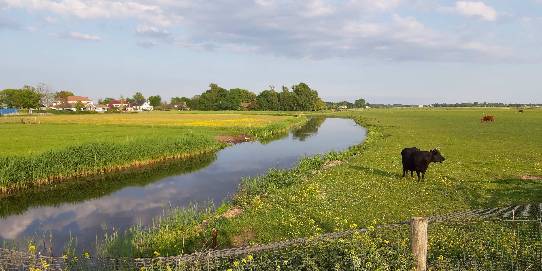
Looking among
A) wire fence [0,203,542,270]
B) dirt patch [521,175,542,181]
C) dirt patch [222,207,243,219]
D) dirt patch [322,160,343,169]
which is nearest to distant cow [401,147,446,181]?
dirt patch [521,175,542,181]

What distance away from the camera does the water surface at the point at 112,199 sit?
58.2 ft

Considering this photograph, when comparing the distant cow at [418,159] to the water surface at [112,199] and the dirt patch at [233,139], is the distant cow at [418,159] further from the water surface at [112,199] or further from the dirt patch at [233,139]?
the dirt patch at [233,139]

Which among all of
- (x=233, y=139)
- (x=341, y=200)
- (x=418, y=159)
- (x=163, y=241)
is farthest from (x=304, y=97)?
(x=163, y=241)

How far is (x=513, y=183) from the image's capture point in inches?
747

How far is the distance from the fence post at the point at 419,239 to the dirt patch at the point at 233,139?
1680 inches

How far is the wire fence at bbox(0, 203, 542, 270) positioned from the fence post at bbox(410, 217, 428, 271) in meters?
0.04

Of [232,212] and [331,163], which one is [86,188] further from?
[331,163]

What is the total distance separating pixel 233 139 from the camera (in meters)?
53.4

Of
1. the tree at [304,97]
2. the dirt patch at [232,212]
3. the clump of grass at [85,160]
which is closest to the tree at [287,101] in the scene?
the tree at [304,97]

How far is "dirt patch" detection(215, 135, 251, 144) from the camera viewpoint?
5076 cm

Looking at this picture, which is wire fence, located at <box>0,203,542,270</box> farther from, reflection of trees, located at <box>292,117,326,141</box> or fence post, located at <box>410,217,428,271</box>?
reflection of trees, located at <box>292,117,326,141</box>

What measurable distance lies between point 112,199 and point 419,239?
1994 centimetres

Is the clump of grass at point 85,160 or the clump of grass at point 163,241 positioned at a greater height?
the clump of grass at point 85,160

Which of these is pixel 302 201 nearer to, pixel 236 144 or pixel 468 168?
pixel 468 168
